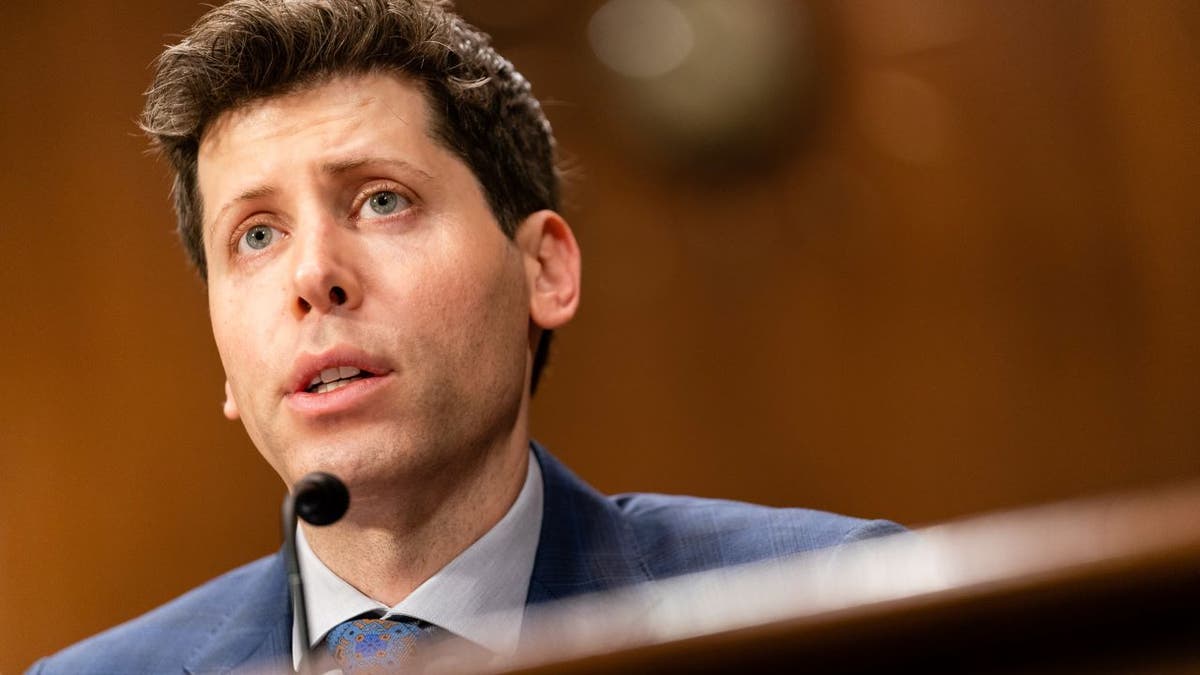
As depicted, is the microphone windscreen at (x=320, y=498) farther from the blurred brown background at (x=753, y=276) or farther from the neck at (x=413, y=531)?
the blurred brown background at (x=753, y=276)

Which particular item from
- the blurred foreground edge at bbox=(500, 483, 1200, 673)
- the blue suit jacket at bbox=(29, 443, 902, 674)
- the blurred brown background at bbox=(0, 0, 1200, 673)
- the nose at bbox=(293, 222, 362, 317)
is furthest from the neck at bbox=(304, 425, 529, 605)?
the blurred brown background at bbox=(0, 0, 1200, 673)

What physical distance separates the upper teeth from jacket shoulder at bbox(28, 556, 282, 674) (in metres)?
0.43

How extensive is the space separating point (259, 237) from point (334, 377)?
225mm

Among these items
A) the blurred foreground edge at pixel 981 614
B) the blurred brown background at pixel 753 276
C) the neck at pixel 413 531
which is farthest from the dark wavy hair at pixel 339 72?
the blurred foreground edge at pixel 981 614

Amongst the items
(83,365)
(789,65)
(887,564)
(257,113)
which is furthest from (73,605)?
(887,564)

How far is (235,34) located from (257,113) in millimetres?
111

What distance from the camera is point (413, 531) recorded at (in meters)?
1.59

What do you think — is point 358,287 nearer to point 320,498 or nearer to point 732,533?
point 320,498

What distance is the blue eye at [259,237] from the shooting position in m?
1.58

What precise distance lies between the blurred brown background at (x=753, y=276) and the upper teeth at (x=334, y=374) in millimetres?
1173

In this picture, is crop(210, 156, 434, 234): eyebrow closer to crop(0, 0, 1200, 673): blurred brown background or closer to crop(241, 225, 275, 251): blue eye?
crop(241, 225, 275, 251): blue eye

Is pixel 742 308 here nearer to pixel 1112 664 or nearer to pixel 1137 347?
pixel 1137 347

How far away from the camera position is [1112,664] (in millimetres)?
623

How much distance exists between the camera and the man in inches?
59.0
